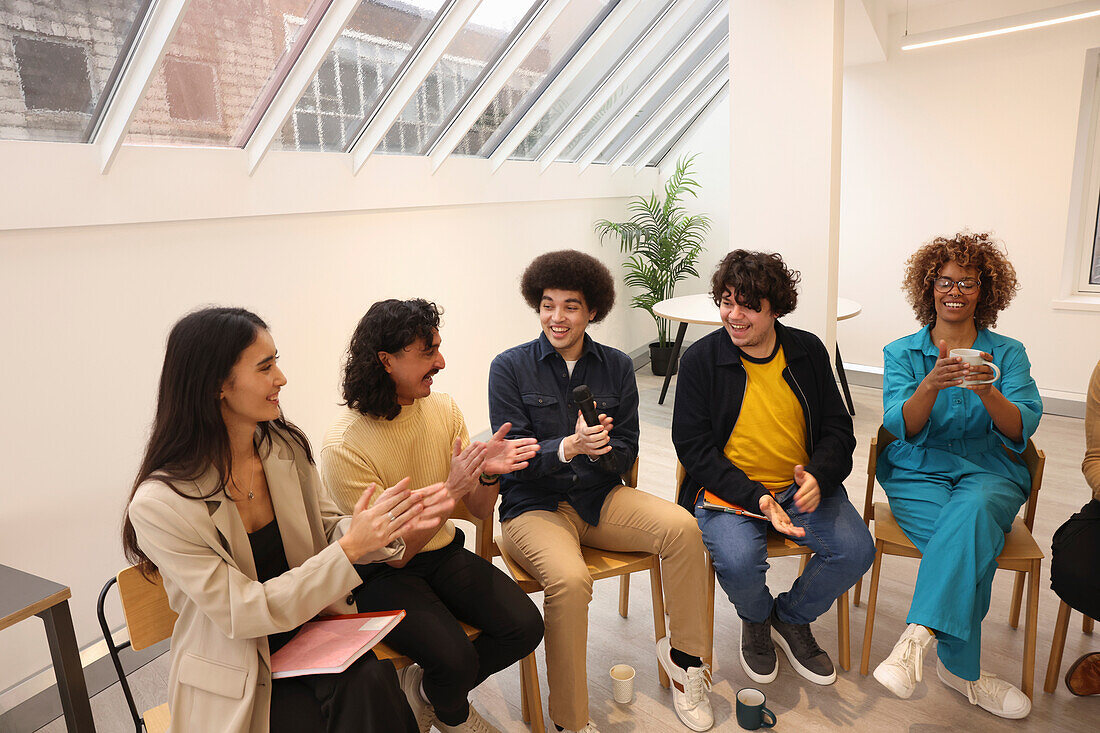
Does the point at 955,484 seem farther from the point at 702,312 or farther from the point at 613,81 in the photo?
the point at 613,81

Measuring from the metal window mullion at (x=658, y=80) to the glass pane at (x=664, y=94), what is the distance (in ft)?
0.26

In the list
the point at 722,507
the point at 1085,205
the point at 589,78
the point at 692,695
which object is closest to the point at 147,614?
the point at 692,695

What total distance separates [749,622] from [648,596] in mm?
586

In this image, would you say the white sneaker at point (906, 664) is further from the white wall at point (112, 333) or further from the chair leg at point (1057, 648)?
the white wall at point (112, 333)

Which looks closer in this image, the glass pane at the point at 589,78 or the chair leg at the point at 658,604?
the chair leg at the point at 658,604

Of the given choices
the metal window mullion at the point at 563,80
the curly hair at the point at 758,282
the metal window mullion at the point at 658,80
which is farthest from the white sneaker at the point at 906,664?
the metal window mullion at the point at 658,80

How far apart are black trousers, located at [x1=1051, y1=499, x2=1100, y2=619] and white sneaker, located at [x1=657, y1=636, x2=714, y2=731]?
42.3 inches

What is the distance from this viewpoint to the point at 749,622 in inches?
94.7

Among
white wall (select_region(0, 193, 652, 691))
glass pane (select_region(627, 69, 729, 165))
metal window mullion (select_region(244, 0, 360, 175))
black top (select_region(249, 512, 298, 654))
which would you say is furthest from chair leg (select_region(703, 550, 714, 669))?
glass pane (select_region(627, 69, 729, 165))

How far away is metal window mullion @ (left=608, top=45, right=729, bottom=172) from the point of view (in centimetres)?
554

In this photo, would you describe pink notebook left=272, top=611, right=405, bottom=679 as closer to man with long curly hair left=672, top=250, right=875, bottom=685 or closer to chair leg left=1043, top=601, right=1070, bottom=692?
man with long curly hair left=672, top=250, right=875, bottom=685

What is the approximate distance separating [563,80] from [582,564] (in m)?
3.05

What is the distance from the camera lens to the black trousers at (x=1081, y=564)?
2.09 metres

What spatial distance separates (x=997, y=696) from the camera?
2.15 metres
